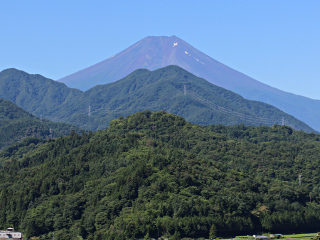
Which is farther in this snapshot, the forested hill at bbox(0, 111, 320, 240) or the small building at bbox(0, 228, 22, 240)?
the small building at bbox(0, 228, 22, 240)

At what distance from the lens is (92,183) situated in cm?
11188

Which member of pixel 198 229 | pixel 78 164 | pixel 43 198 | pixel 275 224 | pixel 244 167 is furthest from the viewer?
pixel 244 167

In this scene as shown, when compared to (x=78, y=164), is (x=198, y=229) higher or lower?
lower

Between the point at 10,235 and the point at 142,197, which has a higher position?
the point at 142,197

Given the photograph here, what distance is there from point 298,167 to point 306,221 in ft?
156

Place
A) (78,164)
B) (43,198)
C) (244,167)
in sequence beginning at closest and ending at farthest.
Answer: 1. (43,198)
2. (78,164)
3. (244,167)

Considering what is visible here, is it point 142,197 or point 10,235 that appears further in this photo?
point 142,197

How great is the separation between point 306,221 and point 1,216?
50731 millimetres

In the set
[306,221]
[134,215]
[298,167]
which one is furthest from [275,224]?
[298,167]

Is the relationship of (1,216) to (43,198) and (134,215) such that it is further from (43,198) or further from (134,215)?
(134,215)

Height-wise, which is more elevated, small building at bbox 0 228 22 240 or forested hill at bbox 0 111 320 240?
forested hill at bbox 0 111 320 240

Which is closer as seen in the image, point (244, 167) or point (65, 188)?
point (65, 188)

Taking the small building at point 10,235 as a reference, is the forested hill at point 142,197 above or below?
above

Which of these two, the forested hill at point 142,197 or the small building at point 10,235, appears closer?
the forested hill at point 142,197
